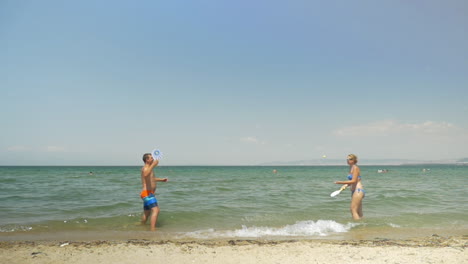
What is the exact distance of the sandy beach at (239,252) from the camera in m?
4.95

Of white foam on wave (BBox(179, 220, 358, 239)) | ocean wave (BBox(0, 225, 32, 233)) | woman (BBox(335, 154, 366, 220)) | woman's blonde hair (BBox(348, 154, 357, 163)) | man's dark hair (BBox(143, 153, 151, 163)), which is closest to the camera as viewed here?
white foam on wave (BBox(179, 220, 358, 239))

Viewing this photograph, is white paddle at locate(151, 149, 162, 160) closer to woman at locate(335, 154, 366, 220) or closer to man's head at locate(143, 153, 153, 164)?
man's head at locate(143, 153, 153, 164)

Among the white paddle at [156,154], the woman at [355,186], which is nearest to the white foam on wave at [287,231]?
the woman at [355,186]

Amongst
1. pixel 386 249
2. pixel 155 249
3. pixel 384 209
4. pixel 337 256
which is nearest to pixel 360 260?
pixel 337 256

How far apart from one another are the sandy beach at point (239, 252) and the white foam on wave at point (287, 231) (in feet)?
4.39

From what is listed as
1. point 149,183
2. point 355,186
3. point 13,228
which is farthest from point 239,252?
point 13,228

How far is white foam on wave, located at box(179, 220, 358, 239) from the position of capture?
7495 mm

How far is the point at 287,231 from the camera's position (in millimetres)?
7957

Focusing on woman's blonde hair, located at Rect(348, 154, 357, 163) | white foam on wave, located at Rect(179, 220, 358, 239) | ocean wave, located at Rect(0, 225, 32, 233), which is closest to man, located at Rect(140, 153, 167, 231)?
white foam on wave, located at Rect(179, 220, 358, 239)

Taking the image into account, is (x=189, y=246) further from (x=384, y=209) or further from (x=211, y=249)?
(x=384, y=209)

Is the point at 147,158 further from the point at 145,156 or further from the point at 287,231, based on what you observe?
the point at 287,231

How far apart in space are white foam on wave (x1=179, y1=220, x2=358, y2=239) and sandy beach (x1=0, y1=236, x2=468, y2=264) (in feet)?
4.39

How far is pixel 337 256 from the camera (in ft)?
16.7

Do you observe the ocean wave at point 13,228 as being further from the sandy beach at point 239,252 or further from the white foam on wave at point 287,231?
the white foam on wave at point 287,231
